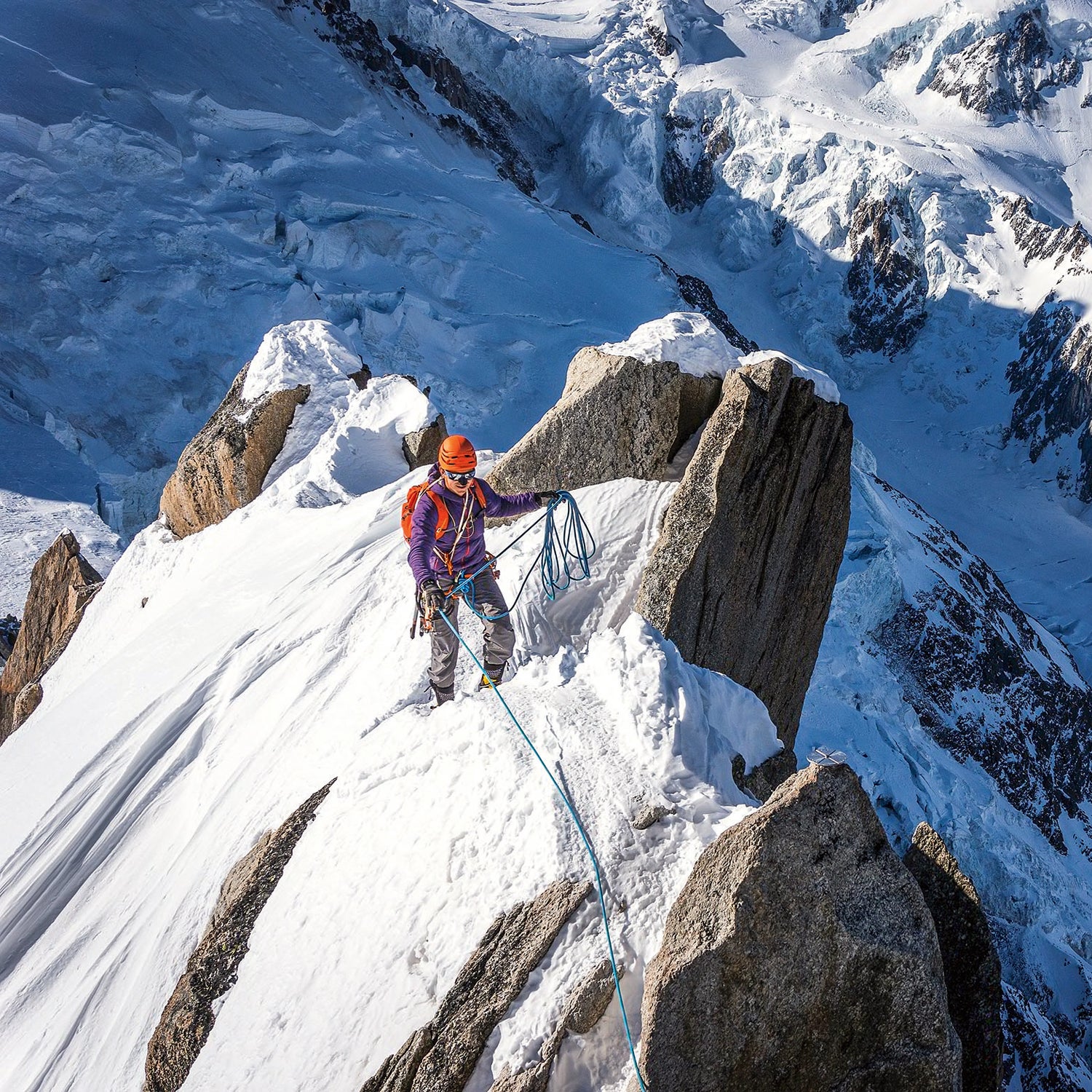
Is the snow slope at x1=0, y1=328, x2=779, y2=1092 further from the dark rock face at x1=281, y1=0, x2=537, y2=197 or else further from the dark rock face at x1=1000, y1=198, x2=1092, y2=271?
the dark rock face at x1=1000, y1=198, x2=1092, y2=271

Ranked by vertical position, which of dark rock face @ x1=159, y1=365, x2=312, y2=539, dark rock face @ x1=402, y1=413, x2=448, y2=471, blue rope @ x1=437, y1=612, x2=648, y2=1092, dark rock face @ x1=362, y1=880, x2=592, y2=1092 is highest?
blue rope @ x1=437, y1=612, x2=648, y2=1092

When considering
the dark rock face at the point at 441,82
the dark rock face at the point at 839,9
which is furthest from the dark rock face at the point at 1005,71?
the dark rock face at the point at 441,82

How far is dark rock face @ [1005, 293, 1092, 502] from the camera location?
4400 cm

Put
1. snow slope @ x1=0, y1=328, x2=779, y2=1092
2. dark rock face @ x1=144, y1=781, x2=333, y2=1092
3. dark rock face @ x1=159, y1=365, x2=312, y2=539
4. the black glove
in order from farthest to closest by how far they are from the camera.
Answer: dark rock face @ x1=159, y1=365, x2=312, y2=539 → the black glove → dark rock face @ x1=144, y1=781, x2=333, y2=1092 → snow slope @ x1=0, y1=328, x2=779, y2=1092

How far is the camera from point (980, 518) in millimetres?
41719

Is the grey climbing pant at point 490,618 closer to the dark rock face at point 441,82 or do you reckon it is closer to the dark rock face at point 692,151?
the dark rock face at point 441,82

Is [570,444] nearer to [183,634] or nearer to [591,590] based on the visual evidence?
[591,590]

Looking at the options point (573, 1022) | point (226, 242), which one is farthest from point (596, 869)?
point (226, 242)

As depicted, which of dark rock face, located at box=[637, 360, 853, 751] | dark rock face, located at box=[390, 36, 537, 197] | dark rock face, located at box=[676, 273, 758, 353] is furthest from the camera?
dark rock face, located at box=[390, 36, 537, 197]

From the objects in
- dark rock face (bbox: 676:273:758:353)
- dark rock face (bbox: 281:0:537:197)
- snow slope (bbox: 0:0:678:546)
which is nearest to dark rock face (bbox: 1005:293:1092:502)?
dark rock face (bbox: 676:273:758:353)

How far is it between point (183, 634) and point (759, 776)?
6.58 meters

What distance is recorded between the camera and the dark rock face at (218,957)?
4344mm

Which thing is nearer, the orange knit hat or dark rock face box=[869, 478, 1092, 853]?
the orange knit hat

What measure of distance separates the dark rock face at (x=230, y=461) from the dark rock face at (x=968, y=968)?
34.7ft
